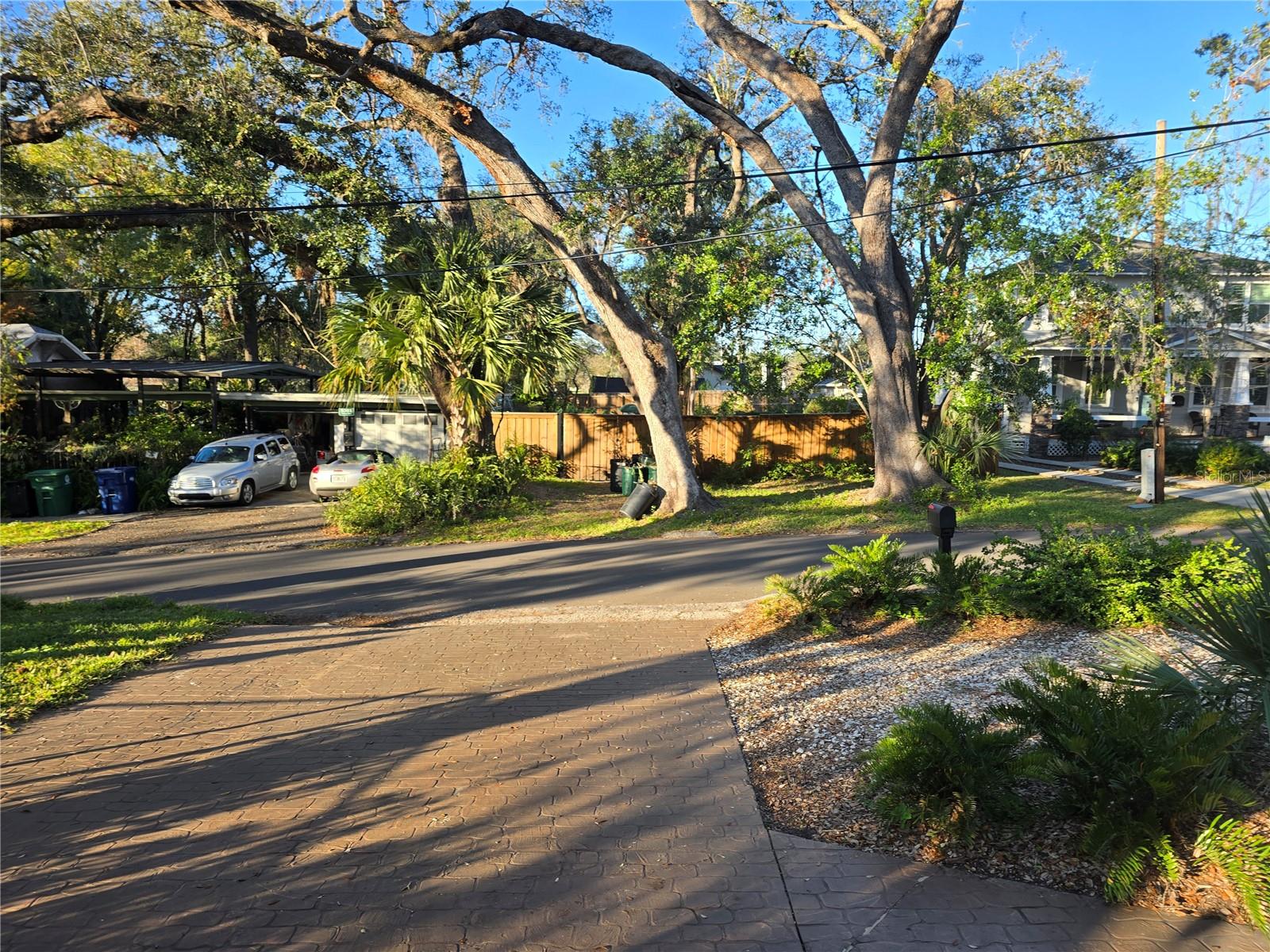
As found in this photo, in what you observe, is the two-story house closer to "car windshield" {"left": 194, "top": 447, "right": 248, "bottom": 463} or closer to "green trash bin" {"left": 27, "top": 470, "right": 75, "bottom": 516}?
"car windshield" {"left": 194, "top": 447, "right": 248, "bottom": 463}

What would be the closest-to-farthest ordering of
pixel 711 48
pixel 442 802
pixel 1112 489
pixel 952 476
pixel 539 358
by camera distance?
1. pixel 442 802
2. pixel 539 358
3. pixel 952 476
4. pixel 1112 489
5. pixel 711 48

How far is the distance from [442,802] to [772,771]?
1851mm

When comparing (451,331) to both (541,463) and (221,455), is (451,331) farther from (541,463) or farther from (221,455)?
(221,455)

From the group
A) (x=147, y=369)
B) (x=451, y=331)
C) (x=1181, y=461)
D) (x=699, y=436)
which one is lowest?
(x=1181, y=461)

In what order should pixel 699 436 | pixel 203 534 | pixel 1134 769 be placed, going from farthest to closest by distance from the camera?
1. pixel 699 436
2. pixel 203 534
3. pixel 1134 769

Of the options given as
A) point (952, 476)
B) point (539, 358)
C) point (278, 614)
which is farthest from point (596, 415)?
point (278, 614)

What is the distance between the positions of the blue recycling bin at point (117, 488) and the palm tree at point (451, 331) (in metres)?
5.84

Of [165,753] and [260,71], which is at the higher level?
[260,71]

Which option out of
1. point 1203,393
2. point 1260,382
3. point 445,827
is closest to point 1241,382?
point 1203,393

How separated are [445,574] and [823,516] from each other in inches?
297

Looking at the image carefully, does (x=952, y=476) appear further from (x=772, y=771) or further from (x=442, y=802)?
(x=442, y=802)

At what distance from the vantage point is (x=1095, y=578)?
22.7 ft

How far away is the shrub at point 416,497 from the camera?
1402cm

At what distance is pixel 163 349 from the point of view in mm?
43031
